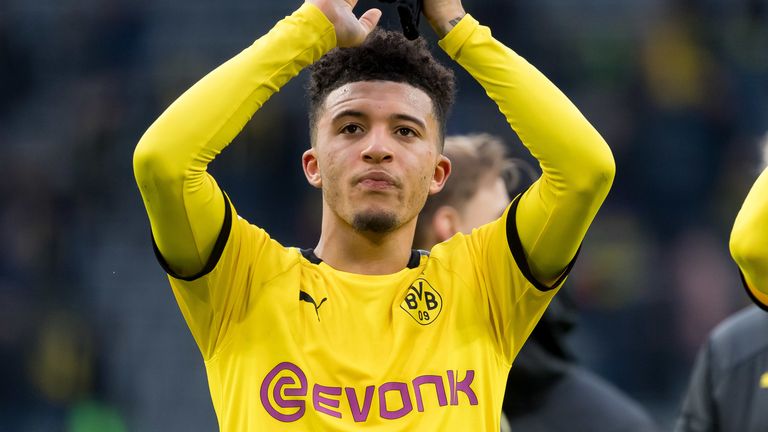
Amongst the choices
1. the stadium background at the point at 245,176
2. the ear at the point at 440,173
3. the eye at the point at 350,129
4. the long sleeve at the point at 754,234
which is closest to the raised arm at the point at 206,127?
the eye at the point at 350,129

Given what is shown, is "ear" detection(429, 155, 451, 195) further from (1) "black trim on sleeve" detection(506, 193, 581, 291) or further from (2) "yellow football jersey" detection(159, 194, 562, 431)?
(1) "black trim on sleeve" detection(506, 193, 581, 291)

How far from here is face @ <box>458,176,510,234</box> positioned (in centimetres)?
494

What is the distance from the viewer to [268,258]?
3654 millimetres

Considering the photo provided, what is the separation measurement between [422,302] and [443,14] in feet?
2.55

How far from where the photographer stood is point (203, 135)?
3.38 metres

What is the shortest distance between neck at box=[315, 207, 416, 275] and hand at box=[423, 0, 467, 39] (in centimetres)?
55

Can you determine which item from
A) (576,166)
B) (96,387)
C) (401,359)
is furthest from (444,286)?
(96,387)

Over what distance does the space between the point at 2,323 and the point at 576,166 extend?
6.90 meters

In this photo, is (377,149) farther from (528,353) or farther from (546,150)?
(528,353)

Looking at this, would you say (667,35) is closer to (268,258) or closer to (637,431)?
(637,431)

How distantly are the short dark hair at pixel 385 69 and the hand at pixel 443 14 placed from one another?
170 mm

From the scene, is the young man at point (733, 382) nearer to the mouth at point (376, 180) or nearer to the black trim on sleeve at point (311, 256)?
the mouth at point (376, 180)

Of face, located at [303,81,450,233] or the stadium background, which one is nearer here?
face, located at [303,81,450,233]

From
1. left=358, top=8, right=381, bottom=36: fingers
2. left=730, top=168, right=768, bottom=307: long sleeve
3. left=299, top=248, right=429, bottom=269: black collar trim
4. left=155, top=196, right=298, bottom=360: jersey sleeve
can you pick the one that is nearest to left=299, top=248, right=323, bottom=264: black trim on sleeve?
left=299, top=248, right=429, bottom=269: black collar trim
